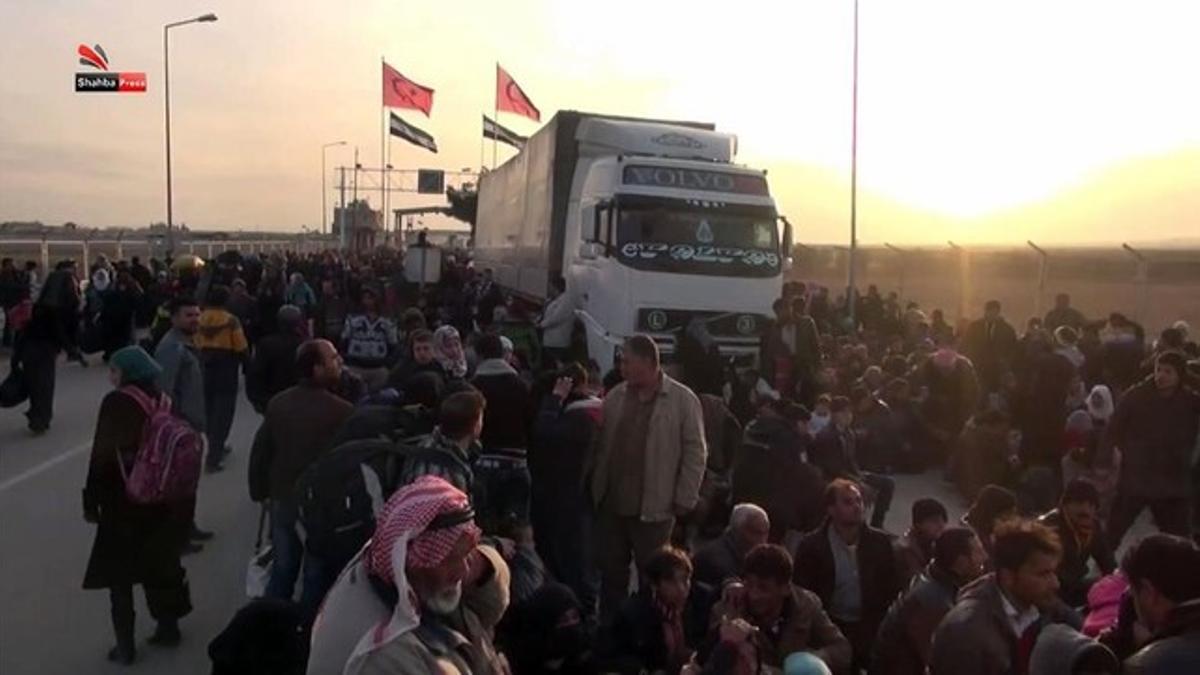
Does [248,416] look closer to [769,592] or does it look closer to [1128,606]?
[769,592]

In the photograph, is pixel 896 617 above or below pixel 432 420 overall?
below

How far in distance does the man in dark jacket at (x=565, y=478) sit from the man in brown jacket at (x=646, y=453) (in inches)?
4.7

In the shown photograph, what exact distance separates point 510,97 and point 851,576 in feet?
128

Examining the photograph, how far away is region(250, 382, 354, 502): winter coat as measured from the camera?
623cm

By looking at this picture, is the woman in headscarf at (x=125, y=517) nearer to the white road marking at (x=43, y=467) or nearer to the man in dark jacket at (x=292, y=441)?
the man in dark jacket at (x=292, y=441)

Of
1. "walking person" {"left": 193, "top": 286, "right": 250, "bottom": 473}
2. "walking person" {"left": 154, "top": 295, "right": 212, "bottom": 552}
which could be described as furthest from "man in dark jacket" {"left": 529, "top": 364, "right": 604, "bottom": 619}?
"walking person" {"left": 193, "top": 286, "right": 250, "bottom": 473}

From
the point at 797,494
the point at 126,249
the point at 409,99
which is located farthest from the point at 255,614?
the point at 409,99

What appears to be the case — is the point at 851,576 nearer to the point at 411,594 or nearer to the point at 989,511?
the point at 989,511

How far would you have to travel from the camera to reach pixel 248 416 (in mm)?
14875

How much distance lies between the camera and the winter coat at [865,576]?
5.74 m

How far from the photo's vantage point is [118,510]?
594 cm

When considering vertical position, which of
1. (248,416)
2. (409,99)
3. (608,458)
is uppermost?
(409,99)

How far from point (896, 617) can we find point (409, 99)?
1750 inches

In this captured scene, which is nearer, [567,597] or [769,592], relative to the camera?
[567,597]
